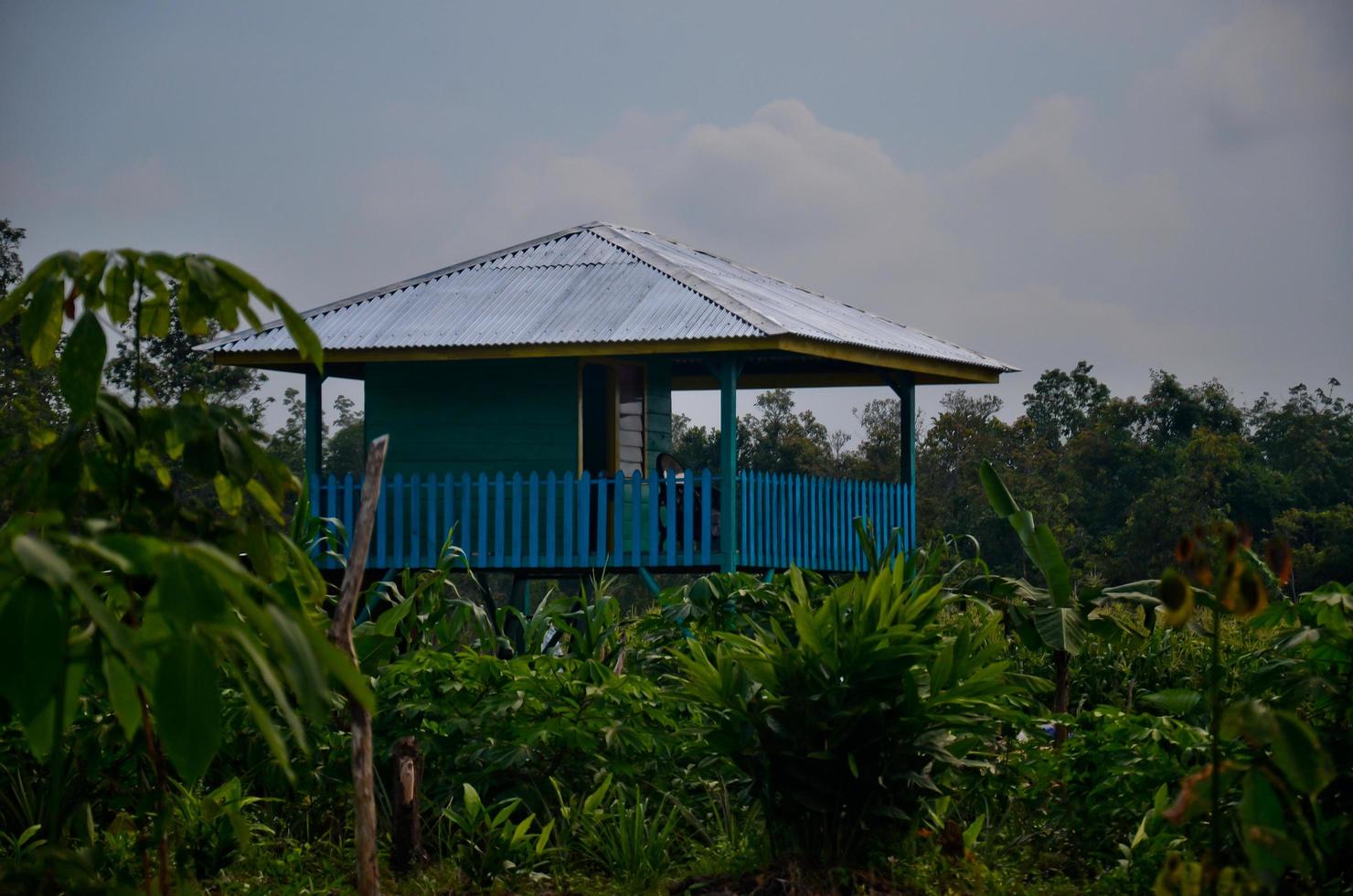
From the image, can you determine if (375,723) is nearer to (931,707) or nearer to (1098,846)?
(931,707)

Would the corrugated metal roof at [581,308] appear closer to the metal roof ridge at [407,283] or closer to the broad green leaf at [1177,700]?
the metal roof ridge at [407,283]

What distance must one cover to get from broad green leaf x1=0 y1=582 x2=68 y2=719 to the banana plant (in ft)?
18.4

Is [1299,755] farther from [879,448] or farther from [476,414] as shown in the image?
[879,448]

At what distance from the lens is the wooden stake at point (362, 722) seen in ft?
14.4

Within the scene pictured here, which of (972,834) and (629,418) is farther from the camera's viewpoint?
(629,418)

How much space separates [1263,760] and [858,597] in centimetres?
154

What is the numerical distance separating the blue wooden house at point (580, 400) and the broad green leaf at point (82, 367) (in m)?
10.6

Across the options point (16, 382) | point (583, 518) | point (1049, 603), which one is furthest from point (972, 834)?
point (16, 382)

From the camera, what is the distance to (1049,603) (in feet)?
25.3

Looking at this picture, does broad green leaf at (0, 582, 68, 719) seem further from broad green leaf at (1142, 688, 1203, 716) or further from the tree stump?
broad green leaf at (1142, 688, 1203, 716)

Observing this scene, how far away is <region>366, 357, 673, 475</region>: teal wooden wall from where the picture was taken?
15.7 meters

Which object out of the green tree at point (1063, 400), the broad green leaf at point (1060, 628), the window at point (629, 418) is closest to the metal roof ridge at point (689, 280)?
the window at point (629, 418)

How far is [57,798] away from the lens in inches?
127

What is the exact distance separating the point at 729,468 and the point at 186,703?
12.0 meters
